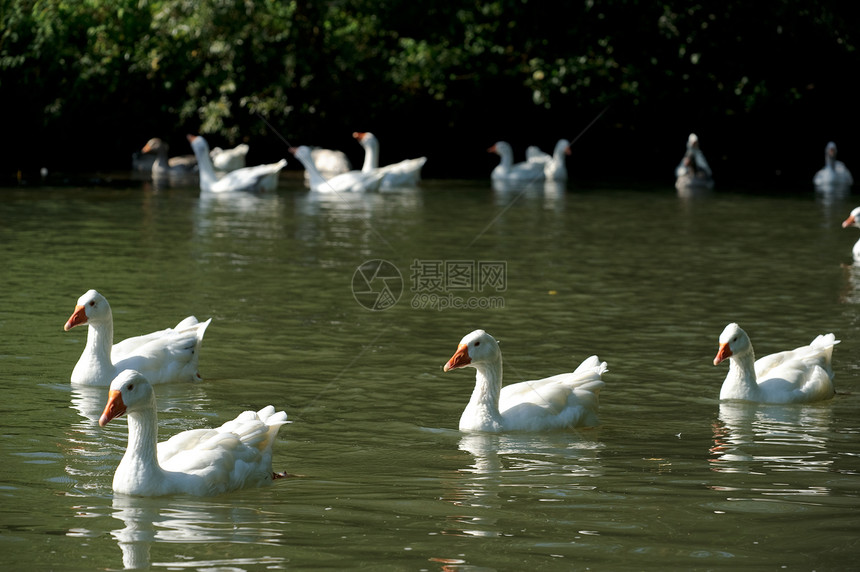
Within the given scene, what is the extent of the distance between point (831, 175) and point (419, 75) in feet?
36.0

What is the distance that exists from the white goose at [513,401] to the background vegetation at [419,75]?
2246cm

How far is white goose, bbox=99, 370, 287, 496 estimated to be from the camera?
6.84 metres

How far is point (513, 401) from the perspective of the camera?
888 cm

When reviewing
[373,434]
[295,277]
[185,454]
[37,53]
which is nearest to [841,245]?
[295,277]

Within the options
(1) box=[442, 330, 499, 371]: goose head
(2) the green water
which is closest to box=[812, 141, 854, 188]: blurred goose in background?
(2) the green water

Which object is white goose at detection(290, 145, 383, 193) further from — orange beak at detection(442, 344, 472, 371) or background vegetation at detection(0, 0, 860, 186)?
orange beak at detection(442, 344, 472, 371)

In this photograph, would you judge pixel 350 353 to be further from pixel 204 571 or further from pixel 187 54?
pixel 187 54

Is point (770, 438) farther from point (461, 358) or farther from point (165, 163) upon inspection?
point (165, 163)

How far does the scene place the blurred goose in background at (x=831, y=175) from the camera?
28.3 m

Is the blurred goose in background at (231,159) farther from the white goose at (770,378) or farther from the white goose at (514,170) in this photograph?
the white goose at (770,378)

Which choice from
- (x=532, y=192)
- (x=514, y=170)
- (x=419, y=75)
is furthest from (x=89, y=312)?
(x=419, y=75)

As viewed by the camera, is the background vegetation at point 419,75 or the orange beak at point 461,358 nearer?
the orange beak at point 461,358

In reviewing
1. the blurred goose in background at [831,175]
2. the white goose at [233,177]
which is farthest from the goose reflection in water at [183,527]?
the blurred goose in background at [831,175]

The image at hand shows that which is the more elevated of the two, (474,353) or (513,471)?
(474,353)
